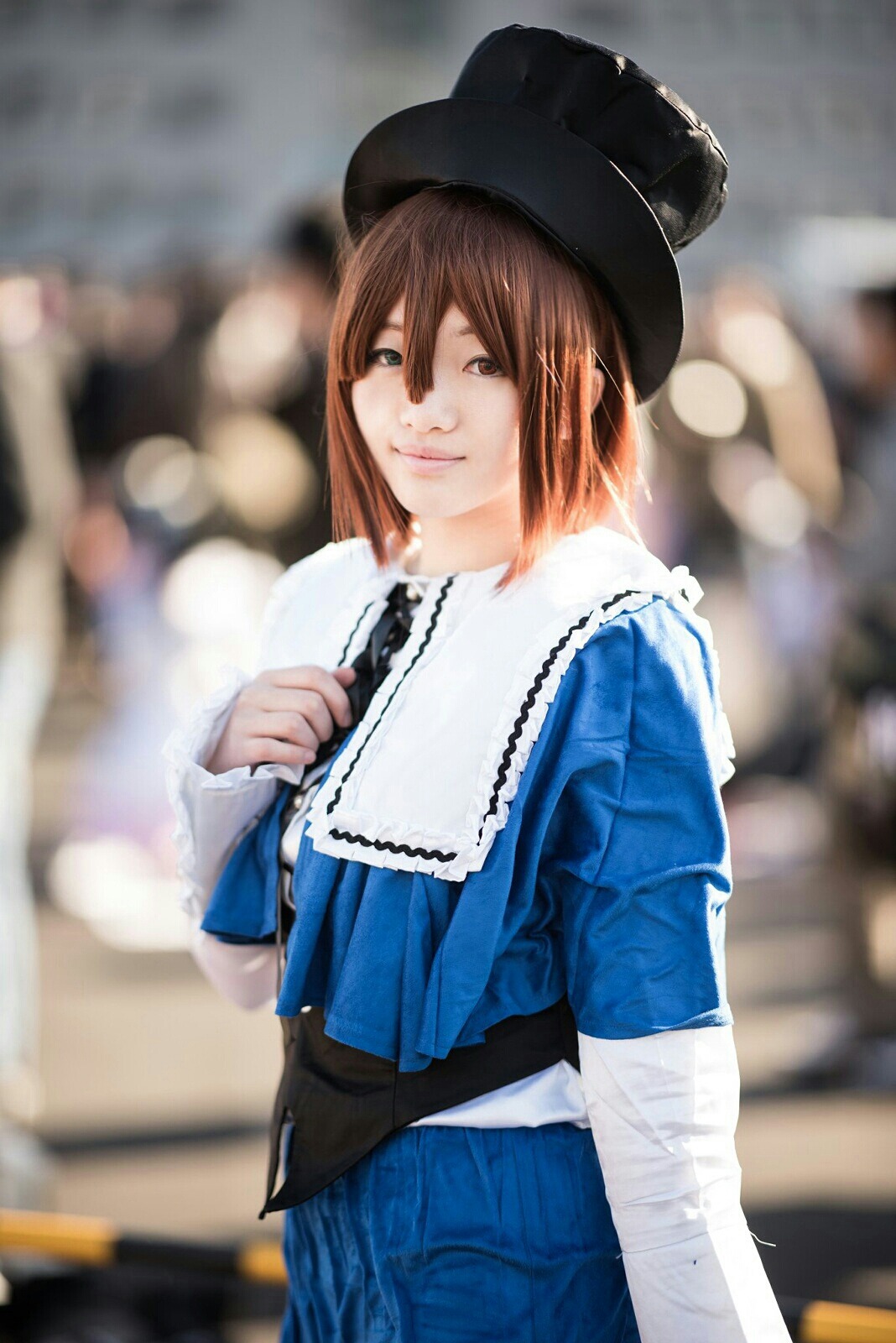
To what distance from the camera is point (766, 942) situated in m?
3.94

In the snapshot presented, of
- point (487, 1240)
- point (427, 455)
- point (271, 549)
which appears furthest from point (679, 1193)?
point (271, 549)

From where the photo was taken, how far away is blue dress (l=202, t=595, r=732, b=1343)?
38.9 inches

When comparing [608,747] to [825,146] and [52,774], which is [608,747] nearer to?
[52,774]

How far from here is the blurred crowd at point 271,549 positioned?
3014 mm

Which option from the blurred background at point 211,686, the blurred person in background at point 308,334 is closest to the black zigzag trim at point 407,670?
the blurred background at point 211,686

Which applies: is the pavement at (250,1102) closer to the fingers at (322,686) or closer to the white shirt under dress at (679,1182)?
the white shirt under dress at (679,1182)

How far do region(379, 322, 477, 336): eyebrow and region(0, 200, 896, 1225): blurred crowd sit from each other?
1.87 meters

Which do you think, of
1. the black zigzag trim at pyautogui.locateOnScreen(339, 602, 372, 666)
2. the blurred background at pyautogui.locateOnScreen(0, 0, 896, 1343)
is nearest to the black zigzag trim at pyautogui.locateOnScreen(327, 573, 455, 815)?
the black zigzag trim at pyautogui.locateOnScreen(339, 602, 372, 666)

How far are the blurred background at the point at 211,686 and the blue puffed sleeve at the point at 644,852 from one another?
1.89 ft

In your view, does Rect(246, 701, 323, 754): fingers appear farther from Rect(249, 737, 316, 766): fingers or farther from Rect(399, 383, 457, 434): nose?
Rect(399, 383, 457, 434): nose

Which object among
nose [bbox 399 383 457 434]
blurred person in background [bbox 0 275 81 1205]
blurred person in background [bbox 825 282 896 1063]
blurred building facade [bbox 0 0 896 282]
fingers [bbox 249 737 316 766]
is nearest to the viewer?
nose [bbox 399 383 457 434]

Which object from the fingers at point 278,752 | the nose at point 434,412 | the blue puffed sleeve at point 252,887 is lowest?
the blue puffed sleeve at point 252,887

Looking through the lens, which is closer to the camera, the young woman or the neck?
the young woman

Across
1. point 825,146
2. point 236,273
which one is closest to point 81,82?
point 825,146
